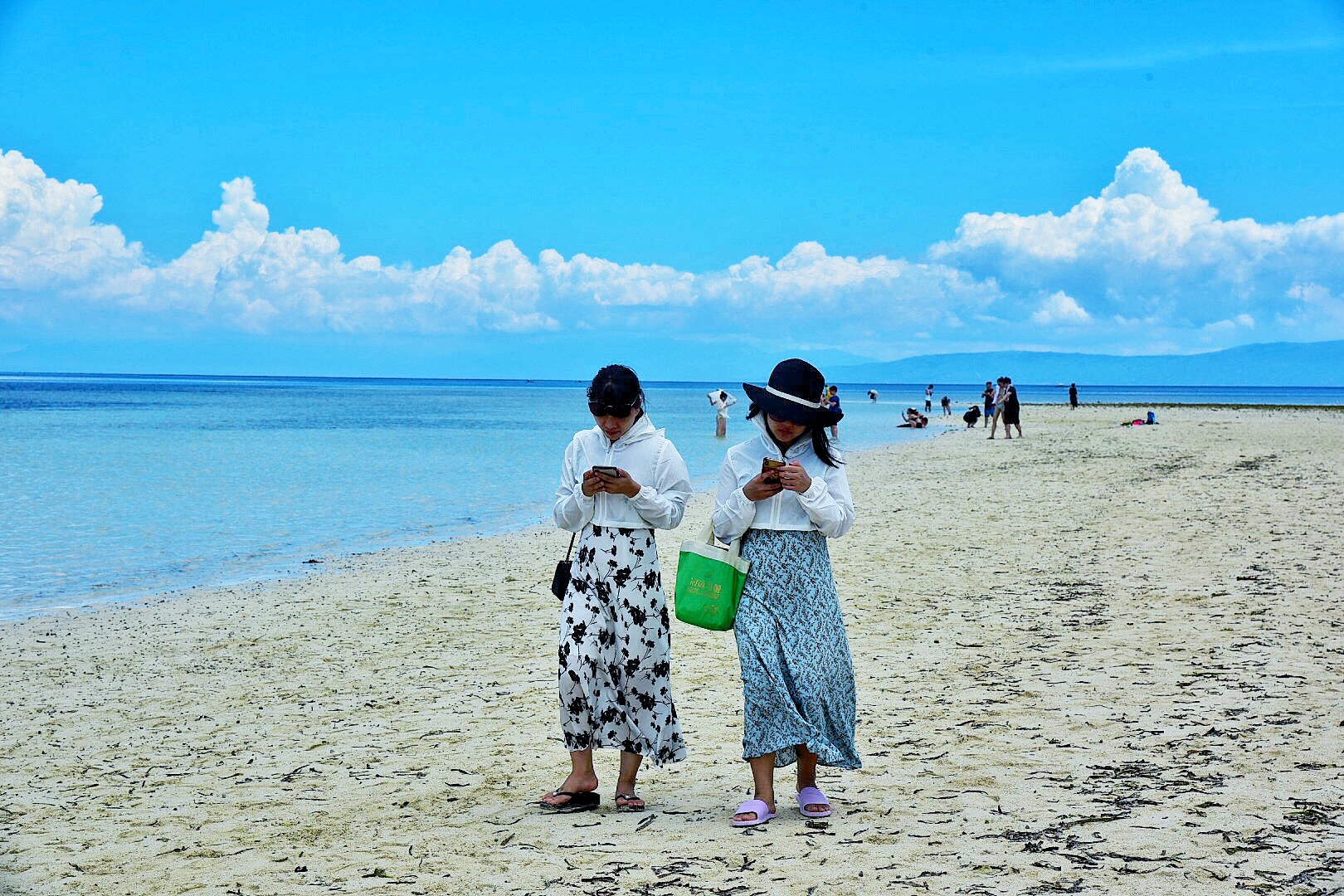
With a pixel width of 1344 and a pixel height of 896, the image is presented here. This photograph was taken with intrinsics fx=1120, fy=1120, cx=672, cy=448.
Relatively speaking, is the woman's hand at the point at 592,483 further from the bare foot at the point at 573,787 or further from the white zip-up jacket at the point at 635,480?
the bare foot at the point at 573,787

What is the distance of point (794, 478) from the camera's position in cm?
443

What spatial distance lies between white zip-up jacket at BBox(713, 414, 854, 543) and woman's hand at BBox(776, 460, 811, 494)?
0.03 metres

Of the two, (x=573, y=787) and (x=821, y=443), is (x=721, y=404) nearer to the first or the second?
(x=573, y=787)

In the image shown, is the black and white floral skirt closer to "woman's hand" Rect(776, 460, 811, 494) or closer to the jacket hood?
the jacket hood

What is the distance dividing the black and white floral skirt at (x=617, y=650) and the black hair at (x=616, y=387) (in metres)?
0.55

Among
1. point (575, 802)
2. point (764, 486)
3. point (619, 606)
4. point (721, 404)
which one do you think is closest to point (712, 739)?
point (575, 802)

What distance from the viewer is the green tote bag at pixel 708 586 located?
4.57 m

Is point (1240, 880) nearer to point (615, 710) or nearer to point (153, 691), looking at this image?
point (615, 710)

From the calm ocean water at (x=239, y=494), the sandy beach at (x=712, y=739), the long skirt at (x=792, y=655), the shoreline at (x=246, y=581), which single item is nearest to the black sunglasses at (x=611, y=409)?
the long skirt at (x=792, y=655)

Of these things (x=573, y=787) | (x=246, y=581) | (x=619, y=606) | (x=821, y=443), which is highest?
(x=821, y=443)

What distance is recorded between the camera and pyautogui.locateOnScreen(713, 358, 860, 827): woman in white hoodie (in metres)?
4.51

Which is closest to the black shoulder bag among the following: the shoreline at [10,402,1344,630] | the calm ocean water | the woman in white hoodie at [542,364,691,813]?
the woman in white hoodie at [542,364,691,813]

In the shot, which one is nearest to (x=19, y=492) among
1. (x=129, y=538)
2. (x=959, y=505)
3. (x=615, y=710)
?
(x=129, y=538)

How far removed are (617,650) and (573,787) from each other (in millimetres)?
661
